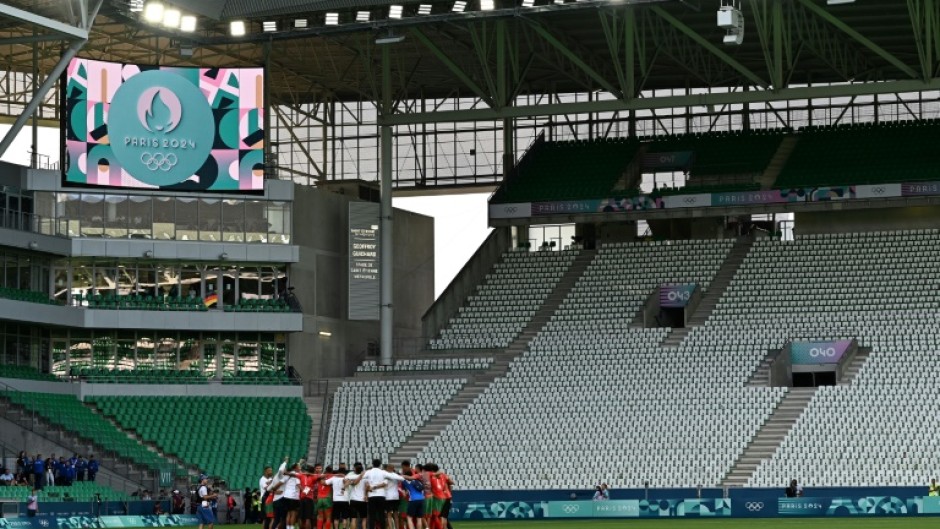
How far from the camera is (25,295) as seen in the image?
62438mm

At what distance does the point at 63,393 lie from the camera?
6306 centimetres

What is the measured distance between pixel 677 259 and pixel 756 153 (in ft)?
20.2

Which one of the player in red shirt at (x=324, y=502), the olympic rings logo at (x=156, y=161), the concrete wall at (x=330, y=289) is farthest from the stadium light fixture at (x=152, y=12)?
the player in red shirt at (x=324, y=502)

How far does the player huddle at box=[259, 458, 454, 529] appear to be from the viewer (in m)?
35.4

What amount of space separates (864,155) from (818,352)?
1147 centimetres

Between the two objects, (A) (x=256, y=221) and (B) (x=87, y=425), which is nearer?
(B) (x=87, y=425)

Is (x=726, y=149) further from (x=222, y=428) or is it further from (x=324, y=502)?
(x=324, y=502)

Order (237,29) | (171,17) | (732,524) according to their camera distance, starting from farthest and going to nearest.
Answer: (237,29) → (171,17) → (732,524)

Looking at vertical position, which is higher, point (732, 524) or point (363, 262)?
point (363, 262)

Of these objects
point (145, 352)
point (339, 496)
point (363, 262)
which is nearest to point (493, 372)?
point (363, 262)

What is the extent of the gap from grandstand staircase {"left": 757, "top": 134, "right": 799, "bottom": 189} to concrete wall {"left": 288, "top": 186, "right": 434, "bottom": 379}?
15.7 m

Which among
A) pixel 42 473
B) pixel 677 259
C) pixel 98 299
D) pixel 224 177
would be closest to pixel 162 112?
pixel 224 177

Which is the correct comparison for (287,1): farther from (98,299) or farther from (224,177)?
(98,299)

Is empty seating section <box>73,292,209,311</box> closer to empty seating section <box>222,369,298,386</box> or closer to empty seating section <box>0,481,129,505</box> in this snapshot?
empty seating section <box>222,369,298,386</box>
